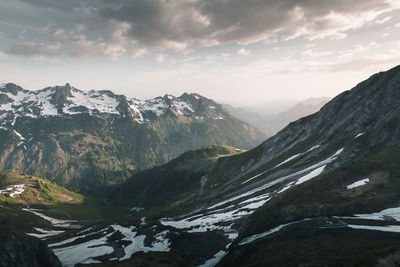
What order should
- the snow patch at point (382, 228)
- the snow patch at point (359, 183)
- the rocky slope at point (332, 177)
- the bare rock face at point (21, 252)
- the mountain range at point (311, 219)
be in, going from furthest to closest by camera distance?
the bare rock face at point (21, 252)
the snow patch at point (359, 183)
the rocky slope at point (332, 177)
the mountain range at point (311, 219)
the snow patch at point (382, 228)

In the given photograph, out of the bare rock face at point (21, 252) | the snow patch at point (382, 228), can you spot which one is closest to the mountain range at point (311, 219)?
the snow patch at point (382, 228)

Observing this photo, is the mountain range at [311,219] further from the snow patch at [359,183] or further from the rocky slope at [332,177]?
the rocky slope at [332,177]

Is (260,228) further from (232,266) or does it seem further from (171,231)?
(171,231)

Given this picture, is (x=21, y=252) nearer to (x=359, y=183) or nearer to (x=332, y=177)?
(x=332, y=177)

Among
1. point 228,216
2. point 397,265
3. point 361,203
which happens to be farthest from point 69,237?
point 397,265

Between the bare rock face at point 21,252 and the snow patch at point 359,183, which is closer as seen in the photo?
the snow patch at point 359,183

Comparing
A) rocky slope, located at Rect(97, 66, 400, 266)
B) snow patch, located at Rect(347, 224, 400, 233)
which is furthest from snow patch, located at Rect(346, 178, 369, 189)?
snow patch, located at Rect(347, 224, 400, 233)

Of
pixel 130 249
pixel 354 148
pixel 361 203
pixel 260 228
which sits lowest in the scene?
pixel 130 249

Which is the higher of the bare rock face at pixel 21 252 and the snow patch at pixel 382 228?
the bare rock face at pixel 21 252
